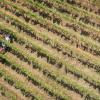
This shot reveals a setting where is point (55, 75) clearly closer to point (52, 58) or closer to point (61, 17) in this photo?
point (52, 58)

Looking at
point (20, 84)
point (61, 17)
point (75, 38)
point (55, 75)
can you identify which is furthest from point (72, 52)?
point (20, 84)

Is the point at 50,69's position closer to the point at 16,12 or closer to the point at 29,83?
the point at 29,83

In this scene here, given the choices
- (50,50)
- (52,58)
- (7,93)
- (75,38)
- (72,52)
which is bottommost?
(7,93)

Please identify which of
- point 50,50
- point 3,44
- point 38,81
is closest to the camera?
point 38,81

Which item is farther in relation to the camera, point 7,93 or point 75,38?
point 75,38

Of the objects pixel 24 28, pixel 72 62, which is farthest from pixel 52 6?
pixel 72 62

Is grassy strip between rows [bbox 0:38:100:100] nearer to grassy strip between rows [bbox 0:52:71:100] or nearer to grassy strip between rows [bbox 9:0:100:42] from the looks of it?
grassy strip between rows [bbox 0:52:71:100]
